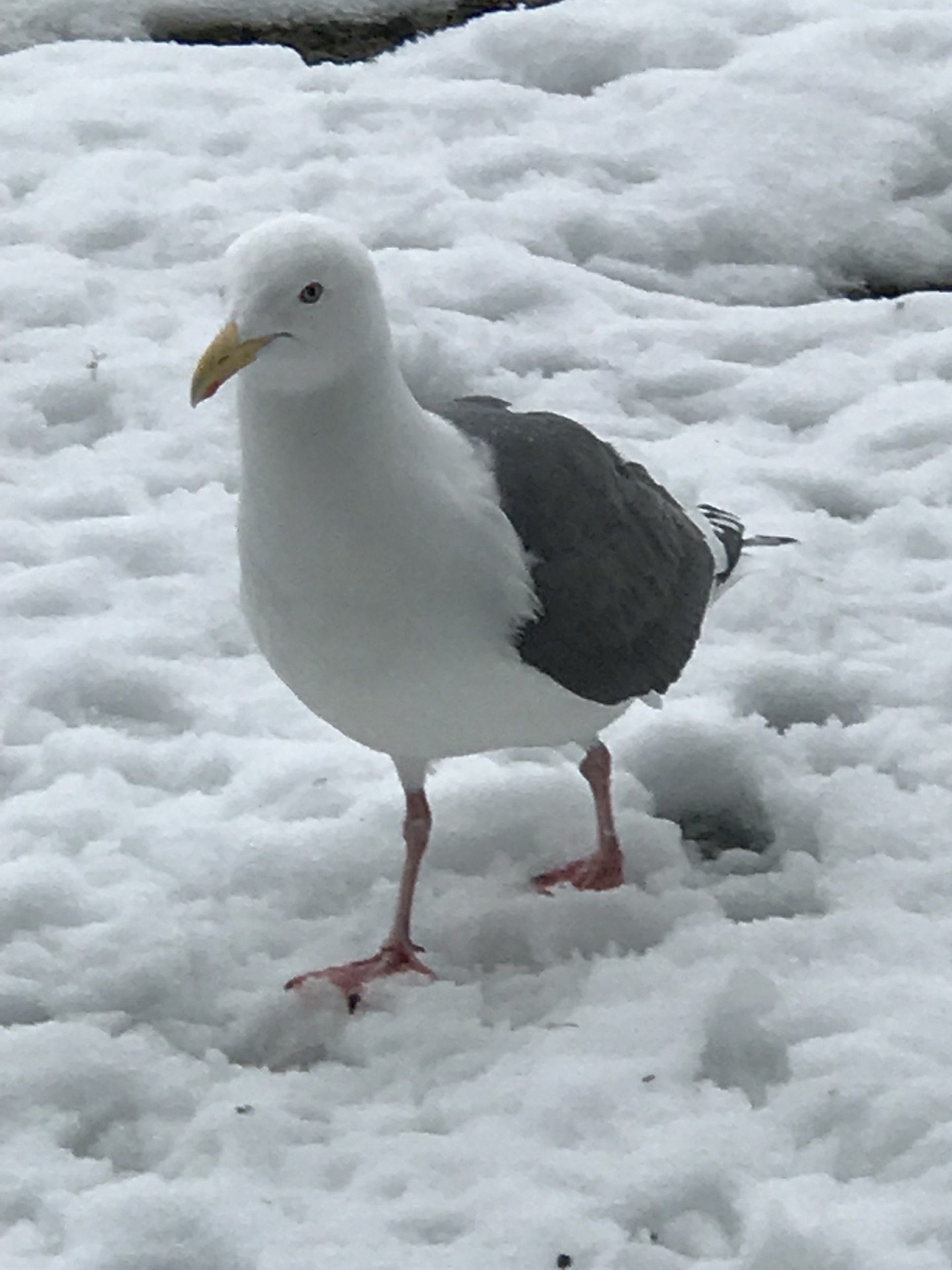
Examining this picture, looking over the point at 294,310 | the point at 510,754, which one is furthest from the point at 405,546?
the point at 510,754

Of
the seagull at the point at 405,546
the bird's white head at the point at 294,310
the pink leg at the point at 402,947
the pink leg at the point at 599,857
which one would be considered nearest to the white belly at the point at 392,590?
the seagull at the point at 405,546

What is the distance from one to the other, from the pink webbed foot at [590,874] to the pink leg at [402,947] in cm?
26

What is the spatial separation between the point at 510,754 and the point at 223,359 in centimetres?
150

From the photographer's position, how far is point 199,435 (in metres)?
4.75

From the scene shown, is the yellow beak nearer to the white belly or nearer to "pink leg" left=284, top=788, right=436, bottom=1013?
the white belly

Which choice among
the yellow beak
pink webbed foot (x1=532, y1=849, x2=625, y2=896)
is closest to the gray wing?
pink webbed foot (x1=532, y1=849, x2=625, y2=896)

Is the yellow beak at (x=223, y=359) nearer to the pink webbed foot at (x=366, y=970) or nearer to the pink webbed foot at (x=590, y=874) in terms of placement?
the pink webbed foot at (x=366, y=970)

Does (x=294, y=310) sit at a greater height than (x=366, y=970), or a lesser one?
greater

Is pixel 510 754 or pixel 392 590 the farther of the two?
pixel 510 754

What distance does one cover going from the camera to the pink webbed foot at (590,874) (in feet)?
11.3

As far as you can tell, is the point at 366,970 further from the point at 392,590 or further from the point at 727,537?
the point at 727,537

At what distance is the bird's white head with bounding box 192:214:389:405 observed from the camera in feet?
8.66

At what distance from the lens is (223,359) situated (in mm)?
2625

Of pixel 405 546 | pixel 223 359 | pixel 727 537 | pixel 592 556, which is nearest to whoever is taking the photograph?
Answer: pixel 223 359
